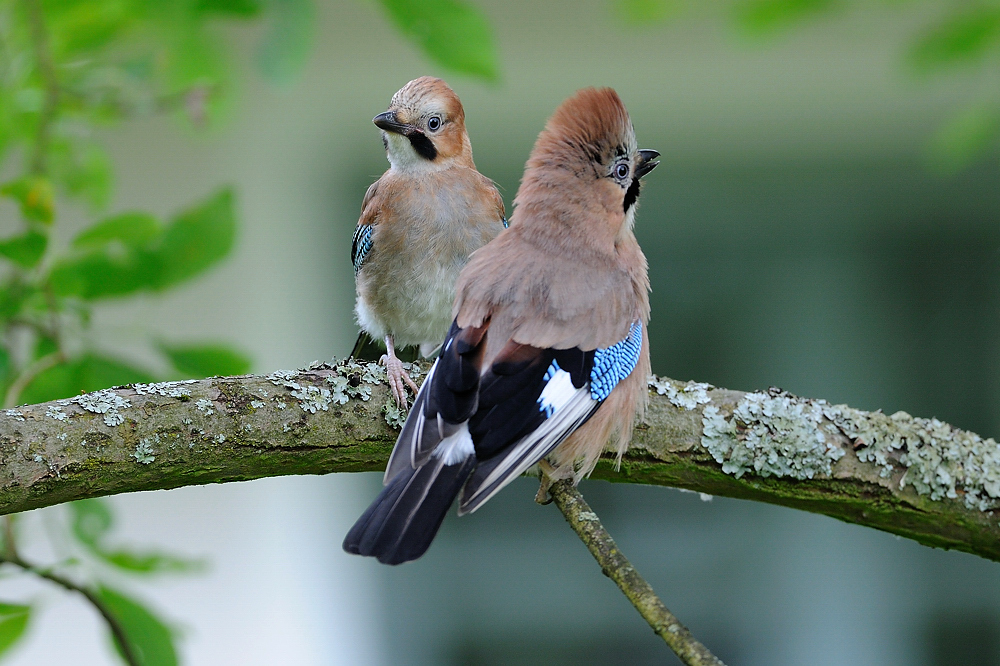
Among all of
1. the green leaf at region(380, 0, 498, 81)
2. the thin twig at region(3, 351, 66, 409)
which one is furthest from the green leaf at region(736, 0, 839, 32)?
the thin twig at region(3, 351, 66, 409)

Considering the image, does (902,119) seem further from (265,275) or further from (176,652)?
(176,652)

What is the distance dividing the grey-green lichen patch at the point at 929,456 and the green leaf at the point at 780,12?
0.96 metres

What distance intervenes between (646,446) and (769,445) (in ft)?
0.70

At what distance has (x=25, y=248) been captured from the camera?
5.89 feet

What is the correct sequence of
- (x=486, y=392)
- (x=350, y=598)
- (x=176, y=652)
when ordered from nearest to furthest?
(x=486, y=392)
(x=176, y=652)
(x=350, y=598)

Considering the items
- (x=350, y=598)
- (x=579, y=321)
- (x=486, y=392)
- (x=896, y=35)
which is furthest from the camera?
(x=896, y=35)

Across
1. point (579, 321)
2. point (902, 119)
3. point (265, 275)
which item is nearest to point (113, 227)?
point (579, 321)

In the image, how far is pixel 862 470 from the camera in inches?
71.2

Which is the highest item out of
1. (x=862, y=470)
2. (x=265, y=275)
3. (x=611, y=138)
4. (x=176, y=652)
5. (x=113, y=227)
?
(x=611, y=138)

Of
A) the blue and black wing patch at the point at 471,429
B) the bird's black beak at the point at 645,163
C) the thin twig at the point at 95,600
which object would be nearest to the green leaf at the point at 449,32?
the bird's black beak at the point at 645,163

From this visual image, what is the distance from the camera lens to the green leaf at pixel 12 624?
5.73 feet

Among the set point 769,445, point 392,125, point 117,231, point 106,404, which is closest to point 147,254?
point 117,231

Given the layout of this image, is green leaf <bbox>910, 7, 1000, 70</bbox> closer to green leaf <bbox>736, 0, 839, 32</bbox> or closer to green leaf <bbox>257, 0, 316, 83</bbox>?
green leaf <bbox>736, 0, 839, 32</bbox>

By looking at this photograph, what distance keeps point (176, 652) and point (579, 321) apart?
917mm
